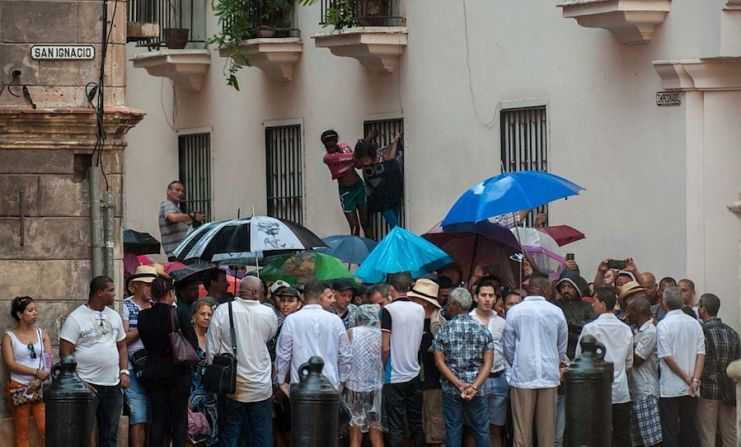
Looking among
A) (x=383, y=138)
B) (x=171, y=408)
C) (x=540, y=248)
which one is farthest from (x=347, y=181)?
(x=171, y=408)

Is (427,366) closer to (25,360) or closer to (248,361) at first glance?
(248,361)

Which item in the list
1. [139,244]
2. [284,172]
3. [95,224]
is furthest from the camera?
[284,172]

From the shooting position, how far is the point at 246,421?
18.8m

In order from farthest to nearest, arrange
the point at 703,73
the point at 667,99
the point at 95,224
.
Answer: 1. the point at 667,99
2. the point at 703,73
3. the point at 95,224

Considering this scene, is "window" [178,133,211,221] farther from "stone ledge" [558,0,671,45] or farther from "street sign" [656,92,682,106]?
"street sign" [656,92,682,106]

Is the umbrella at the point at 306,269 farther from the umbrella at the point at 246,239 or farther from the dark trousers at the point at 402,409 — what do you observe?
the dark trousers at the point at 402,409

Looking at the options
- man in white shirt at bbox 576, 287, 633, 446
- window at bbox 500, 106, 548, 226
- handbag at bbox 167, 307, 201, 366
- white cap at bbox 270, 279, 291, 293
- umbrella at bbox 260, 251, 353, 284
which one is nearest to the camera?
handbag at bbox 167, 307, 201, 366

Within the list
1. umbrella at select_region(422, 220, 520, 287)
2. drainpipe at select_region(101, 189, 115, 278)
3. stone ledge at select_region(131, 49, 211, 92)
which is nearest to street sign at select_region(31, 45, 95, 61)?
drainpipe at select_region(101, 189, 115, 278)

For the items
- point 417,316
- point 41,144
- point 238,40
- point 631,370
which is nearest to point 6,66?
point 41,144

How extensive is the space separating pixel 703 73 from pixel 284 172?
26.9 ft

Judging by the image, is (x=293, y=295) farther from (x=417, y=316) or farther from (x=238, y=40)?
(x=238, y=40)

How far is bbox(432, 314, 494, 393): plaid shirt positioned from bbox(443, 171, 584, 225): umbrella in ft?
6.47

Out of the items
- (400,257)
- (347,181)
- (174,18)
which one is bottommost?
(400,257)

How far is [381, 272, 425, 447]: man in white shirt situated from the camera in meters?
19.7
